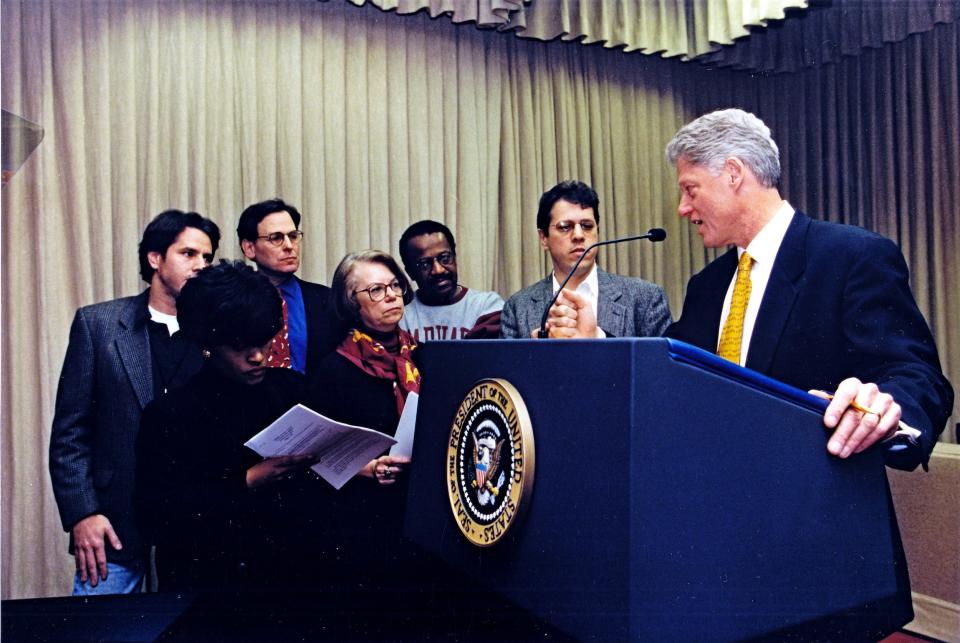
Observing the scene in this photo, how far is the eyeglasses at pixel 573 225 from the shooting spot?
2.52m

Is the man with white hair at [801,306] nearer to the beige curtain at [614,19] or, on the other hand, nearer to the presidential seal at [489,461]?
the presidential seal at [489,461]

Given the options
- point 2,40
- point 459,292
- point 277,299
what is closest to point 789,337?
point 277,299

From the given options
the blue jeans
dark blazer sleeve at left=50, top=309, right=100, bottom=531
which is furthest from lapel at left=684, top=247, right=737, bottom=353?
the blue jeans

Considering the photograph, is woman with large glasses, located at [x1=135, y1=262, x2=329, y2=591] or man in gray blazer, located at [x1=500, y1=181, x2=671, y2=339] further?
man in gray blazer, located at [x1=500, y1=181, x2=671, y2=339]

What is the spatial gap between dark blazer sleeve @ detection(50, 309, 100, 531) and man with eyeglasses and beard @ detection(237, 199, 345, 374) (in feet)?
1.84

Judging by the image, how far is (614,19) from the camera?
10.1 feet

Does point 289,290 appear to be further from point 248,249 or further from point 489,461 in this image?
point 489,461

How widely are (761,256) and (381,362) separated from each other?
1153 mm

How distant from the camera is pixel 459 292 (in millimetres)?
2881

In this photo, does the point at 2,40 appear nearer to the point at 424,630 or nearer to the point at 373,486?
the point at 373,486

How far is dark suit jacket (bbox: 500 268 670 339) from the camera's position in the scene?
245 centimetres

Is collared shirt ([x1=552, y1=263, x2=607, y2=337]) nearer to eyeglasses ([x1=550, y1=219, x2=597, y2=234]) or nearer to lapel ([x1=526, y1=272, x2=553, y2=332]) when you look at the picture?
lapel ([x1=526, y1=272, x2=553, y2=332])

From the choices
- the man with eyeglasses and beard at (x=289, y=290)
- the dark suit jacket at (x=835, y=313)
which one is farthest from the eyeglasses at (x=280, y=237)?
the dark suit jacket at (x=835, y=313)

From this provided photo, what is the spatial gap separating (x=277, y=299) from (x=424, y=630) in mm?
1023
